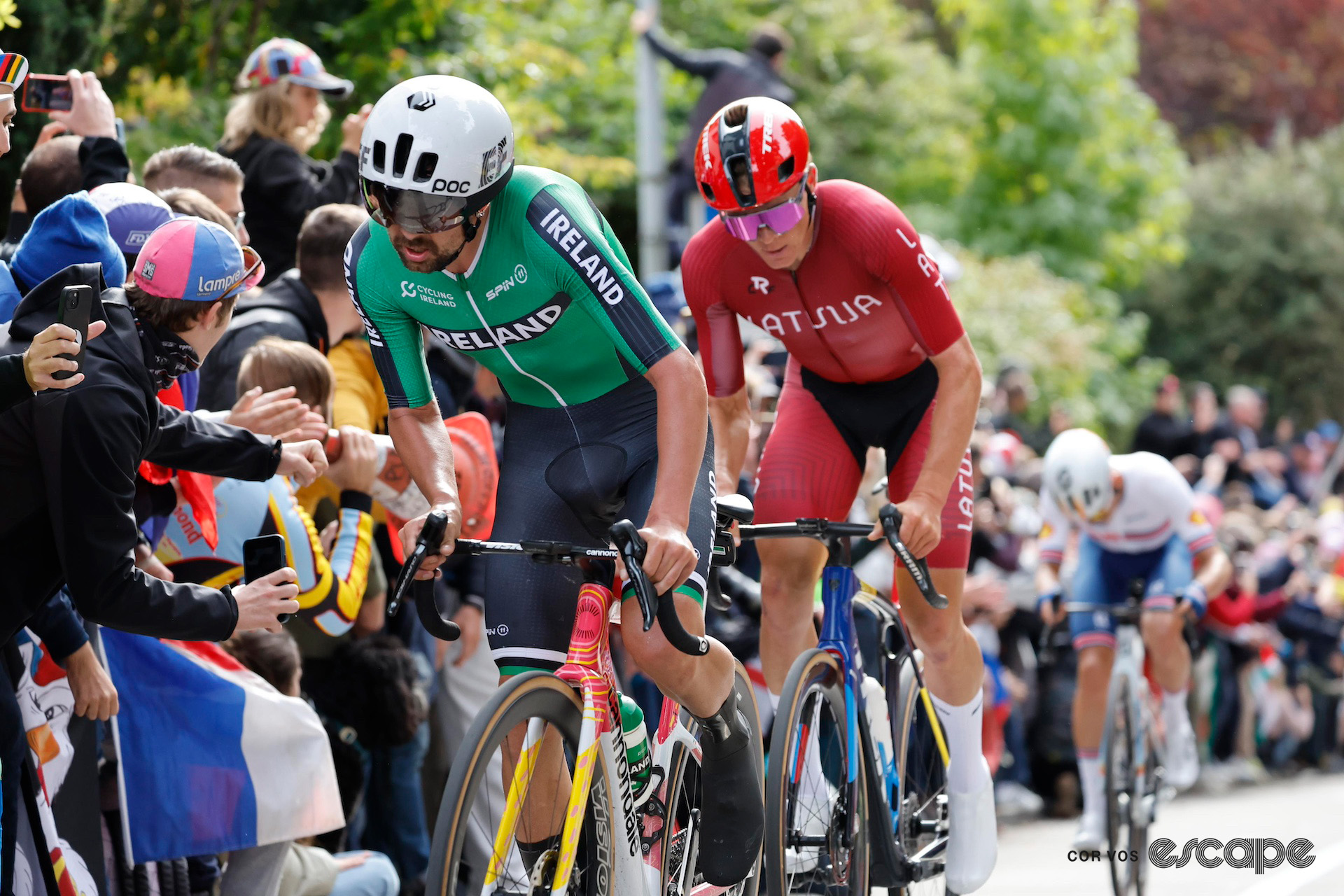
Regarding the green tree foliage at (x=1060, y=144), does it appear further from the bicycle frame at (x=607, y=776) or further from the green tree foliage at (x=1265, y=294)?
the bicycle frame at (x=607, y=776)

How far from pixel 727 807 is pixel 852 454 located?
67.9 inches

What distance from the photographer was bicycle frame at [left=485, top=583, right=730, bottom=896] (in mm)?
3740

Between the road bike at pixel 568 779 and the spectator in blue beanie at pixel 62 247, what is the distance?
1.46 m

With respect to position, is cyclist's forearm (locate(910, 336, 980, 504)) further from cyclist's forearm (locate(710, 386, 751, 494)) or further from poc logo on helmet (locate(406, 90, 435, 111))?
poc logo on helmet (locate(406, 90, 435, 111))

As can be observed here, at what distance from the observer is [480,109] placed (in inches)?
155

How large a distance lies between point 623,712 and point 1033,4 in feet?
80.4

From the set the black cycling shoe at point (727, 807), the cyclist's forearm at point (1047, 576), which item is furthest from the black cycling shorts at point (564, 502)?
the cyclist's forearm at point (1047, 576)

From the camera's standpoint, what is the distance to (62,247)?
447 cm

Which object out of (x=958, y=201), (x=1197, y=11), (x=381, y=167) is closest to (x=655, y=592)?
(x=381, y=167)

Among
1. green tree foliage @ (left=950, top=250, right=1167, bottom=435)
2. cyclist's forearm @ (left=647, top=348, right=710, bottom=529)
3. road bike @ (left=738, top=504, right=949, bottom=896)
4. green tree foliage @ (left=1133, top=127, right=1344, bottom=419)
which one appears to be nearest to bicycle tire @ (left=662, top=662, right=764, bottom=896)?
road bike @ (left=738, top=504, right=949, bottom=896)

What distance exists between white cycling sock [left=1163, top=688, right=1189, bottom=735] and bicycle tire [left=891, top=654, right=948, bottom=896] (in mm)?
3597

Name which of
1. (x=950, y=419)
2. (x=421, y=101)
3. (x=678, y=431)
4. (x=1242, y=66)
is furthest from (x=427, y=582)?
(x=1242, y=66)

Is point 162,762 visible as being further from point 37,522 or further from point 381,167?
point 381,167

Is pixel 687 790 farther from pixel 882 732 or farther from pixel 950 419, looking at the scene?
pixel 950 419
